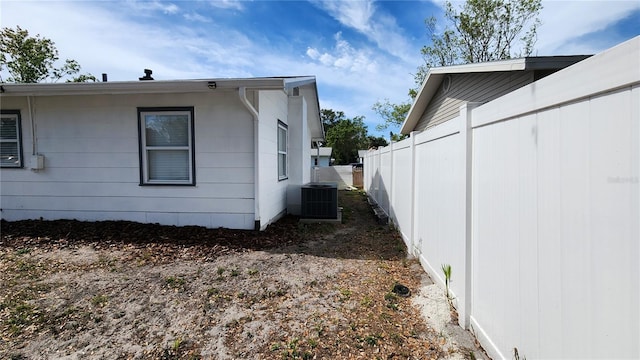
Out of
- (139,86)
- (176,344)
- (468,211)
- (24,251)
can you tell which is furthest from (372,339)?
(24,251)

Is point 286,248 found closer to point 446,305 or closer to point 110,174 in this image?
point 446,305

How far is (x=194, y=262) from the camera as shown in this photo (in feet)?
14.4

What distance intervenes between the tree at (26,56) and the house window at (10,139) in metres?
18.3

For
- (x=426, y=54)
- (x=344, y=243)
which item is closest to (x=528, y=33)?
(x=426, y=54)

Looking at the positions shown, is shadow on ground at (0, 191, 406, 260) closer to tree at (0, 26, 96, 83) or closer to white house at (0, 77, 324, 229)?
white house at (0, 77, 324, 229)

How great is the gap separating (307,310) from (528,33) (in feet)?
67.0

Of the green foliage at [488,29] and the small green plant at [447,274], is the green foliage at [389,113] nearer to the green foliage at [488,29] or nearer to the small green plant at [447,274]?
the green foliage at [488,29]

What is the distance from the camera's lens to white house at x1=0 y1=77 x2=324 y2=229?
226 inches

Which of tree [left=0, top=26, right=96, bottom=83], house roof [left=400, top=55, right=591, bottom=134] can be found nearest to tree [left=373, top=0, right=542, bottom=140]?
house roof [left=400, top=55, right=591, bottom=134]

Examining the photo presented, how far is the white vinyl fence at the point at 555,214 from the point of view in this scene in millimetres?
1097

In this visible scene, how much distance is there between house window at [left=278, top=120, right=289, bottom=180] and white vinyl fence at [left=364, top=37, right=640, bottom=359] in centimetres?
542

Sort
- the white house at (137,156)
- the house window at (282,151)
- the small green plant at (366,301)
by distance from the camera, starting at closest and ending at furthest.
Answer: the small green plant at (366,301) < the white house at (137,156) < the house window at (282,151)

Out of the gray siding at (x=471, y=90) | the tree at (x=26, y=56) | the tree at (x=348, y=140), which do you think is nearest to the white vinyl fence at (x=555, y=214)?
the gray siding at (x=471, y=90)

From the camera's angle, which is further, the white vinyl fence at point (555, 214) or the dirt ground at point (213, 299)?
the dirt ground at point (213, 299)
